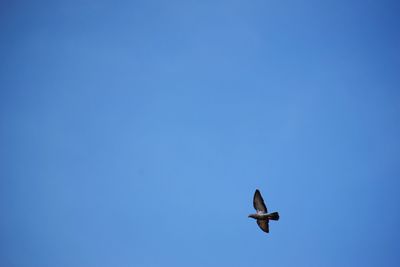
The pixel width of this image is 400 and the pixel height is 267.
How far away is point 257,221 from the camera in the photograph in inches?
584

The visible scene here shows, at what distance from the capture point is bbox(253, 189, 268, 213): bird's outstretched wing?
1458cm

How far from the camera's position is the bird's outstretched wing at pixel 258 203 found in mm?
14578

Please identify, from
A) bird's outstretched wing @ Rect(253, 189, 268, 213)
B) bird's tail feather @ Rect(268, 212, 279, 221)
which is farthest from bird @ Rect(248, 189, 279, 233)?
bird's tail feather @ Rect(268, 212, 279, 221)

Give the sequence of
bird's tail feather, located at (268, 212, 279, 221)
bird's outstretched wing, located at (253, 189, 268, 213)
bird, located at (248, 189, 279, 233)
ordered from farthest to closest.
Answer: bird's outstretched wing, located at (253, 189, 268, 213)
bird, located at (248, 189, 279, 233)
bird's tail feather, located at (268, 212, 279, 221)

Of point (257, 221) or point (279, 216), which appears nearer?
point (279, 216)

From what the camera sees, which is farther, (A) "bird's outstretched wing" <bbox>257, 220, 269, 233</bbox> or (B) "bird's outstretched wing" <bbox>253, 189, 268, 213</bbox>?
(A) "bird's outstretched wing" <bbox>257, 220, 269, 233</bbox>

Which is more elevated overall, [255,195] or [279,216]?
[255,195]

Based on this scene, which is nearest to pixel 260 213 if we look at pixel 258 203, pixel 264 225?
pixel 258 203

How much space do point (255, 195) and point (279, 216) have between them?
1.65m

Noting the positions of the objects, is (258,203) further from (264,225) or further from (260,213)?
(264,225)

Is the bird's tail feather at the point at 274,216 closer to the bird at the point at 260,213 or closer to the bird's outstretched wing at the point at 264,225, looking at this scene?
the bird at the point at 260,213

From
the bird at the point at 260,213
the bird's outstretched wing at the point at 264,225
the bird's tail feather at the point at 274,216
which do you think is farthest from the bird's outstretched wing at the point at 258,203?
the bird's outstretched wing at the point at 264,225

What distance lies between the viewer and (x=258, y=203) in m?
14.7

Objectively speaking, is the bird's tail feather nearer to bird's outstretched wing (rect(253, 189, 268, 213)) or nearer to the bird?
the bird
